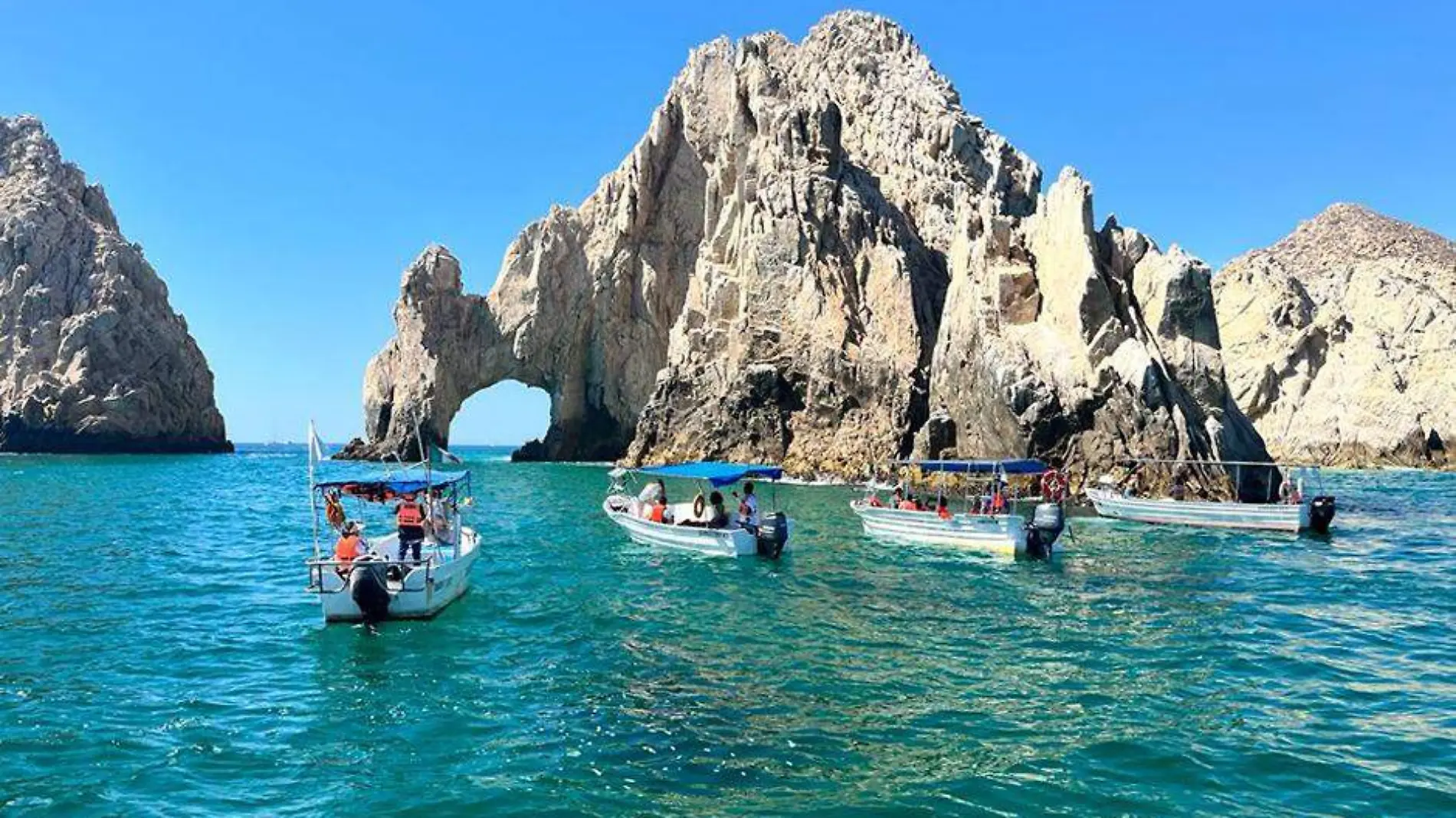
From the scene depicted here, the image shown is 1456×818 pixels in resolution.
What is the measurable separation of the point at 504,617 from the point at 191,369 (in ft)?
372

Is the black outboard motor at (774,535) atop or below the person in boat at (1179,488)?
below

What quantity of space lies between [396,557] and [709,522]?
1207 cm

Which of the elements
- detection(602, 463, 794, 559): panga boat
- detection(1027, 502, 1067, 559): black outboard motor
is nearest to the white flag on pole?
detection(602, 463, 794, 559): panga boat

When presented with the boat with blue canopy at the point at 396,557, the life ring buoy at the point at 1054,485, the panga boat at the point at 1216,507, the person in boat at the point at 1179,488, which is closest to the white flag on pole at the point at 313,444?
the boat with blue canopy at the point at 396,557

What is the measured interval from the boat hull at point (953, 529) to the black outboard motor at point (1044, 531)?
11.8 inches

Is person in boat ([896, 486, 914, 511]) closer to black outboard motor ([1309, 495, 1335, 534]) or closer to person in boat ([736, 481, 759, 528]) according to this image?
person in boat ([736, 481, 759, 528])

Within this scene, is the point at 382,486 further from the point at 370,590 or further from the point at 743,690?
the point at 743,690

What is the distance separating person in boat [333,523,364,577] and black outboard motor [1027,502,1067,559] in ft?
67.6

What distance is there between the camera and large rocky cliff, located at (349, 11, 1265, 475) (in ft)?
174

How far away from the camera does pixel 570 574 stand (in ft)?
86.3

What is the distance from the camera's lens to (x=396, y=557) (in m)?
22.3

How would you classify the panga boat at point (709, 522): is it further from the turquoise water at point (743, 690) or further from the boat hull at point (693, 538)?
the turquoise water at point (743, 690)

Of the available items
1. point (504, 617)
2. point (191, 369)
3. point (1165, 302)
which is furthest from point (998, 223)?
point (191, 369)

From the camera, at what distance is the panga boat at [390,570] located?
1855 cm
